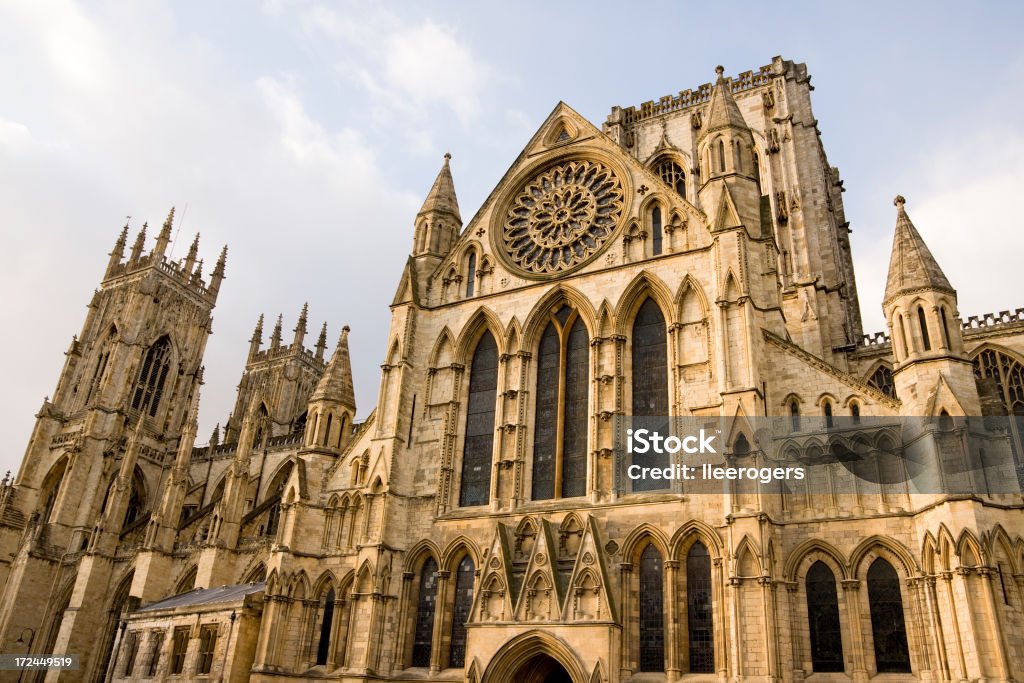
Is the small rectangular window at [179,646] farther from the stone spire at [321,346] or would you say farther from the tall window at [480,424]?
the stone spire at [321,346]

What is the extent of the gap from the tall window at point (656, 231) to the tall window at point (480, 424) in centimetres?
559

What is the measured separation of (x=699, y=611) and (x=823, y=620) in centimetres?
260

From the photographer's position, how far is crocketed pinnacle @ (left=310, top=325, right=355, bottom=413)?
26438mm

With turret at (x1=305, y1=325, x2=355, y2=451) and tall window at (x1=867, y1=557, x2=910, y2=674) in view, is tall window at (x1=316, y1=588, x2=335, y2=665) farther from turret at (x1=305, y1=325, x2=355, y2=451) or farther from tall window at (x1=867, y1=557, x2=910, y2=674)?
tall window at (x1=867, y1=557, x2=910, y2=674)

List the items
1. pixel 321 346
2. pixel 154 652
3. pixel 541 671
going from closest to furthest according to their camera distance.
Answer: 1. pixel 541 671
2. pixel 154 652
3. pixel 321 346

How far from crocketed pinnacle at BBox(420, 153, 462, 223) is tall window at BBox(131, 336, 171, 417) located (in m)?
32.4

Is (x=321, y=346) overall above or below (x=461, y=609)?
above

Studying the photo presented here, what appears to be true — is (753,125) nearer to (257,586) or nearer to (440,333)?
(440,333)

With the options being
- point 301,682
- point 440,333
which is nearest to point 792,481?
point 440,333

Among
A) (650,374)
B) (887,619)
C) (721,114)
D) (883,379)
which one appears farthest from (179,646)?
(883,379)

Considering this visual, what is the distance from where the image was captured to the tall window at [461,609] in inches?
807

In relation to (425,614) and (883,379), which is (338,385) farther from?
(883,379)

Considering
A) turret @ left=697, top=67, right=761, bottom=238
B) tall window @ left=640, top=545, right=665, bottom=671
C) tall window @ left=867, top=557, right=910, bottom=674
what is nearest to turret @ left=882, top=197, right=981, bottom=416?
tall window @ left=867, top=557, right=910, bottom=674

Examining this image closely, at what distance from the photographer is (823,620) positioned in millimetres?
16844
